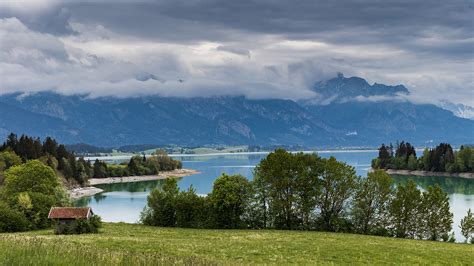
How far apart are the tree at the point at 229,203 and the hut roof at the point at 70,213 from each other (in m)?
16.0

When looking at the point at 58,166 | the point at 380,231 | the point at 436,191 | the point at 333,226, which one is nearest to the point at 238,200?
the point at 333,226

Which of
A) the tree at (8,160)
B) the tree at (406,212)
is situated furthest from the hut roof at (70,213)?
the tree at (8,160)

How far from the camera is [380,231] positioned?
2584 inches

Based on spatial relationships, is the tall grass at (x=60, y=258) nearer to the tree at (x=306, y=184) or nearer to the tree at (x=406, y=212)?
the tree at (x=406, y=212)

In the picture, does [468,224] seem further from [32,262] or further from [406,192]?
[32,262]

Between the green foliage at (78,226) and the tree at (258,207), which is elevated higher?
the tree at (258,207)

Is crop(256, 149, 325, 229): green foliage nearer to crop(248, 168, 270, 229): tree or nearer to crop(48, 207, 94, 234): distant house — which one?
crop(248, 168, 270, 229): tree

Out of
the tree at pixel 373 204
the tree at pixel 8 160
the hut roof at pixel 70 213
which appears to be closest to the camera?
the hut roof at pixel 70 213

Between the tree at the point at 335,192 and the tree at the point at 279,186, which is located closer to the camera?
the tree at the point at 335,192

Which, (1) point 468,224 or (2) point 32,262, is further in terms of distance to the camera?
(1) point 468,224

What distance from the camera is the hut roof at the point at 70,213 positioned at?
194 ft

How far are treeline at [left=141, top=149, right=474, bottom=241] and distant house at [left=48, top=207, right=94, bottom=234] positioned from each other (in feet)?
42.5

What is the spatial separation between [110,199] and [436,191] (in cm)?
9649

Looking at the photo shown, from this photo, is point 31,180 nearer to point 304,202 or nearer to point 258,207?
point 258,207
